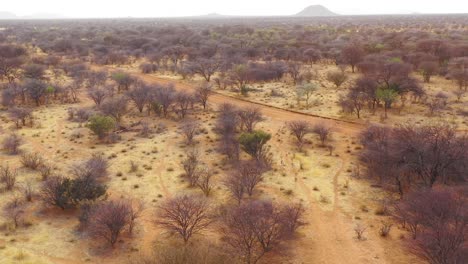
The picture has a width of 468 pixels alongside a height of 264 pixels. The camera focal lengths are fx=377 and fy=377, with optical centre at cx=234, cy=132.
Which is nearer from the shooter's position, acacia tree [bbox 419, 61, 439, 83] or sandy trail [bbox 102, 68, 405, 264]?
sandy trail [bbox 102, 68, 405, 264]

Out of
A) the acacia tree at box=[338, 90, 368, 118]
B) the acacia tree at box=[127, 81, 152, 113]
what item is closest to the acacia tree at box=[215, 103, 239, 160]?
the acacia tree at box=[127, 81, 152, 113]

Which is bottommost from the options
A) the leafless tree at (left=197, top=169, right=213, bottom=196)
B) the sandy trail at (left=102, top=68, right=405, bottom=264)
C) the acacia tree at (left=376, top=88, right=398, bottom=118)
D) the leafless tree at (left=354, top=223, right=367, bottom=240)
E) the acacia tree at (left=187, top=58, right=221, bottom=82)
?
the sandy trail at (left=102, top=68, right=405, bottom=264)

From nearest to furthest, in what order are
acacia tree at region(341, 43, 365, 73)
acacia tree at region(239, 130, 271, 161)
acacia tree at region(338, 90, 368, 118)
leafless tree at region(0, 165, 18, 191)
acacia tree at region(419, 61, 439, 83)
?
leafless tree at region(0, 165, 18, 191), acacia tree at region(239, 130, 271, 161), acacia tree at region(338, 90, 368, 118), acacia tree at region(419, 61, 439, 83), acacia tree at region(341, 43, 365, 73)

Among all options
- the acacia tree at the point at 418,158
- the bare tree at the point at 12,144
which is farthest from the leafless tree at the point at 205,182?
the bare tree at the point at 12,144

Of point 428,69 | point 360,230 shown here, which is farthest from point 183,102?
point 428,69

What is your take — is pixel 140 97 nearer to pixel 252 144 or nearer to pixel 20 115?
pixel 20 115

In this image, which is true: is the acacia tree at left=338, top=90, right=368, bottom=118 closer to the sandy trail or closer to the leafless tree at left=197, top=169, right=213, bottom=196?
the sandy trail

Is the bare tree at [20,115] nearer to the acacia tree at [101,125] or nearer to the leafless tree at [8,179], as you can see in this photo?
the acacia tree at [101,125]

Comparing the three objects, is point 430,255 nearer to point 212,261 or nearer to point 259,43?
point 212,261

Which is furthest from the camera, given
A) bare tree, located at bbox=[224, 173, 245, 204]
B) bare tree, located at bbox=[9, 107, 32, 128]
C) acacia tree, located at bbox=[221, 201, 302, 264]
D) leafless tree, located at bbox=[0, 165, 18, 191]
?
bare tree, located at bbox=[9, 107, 32, 128]
